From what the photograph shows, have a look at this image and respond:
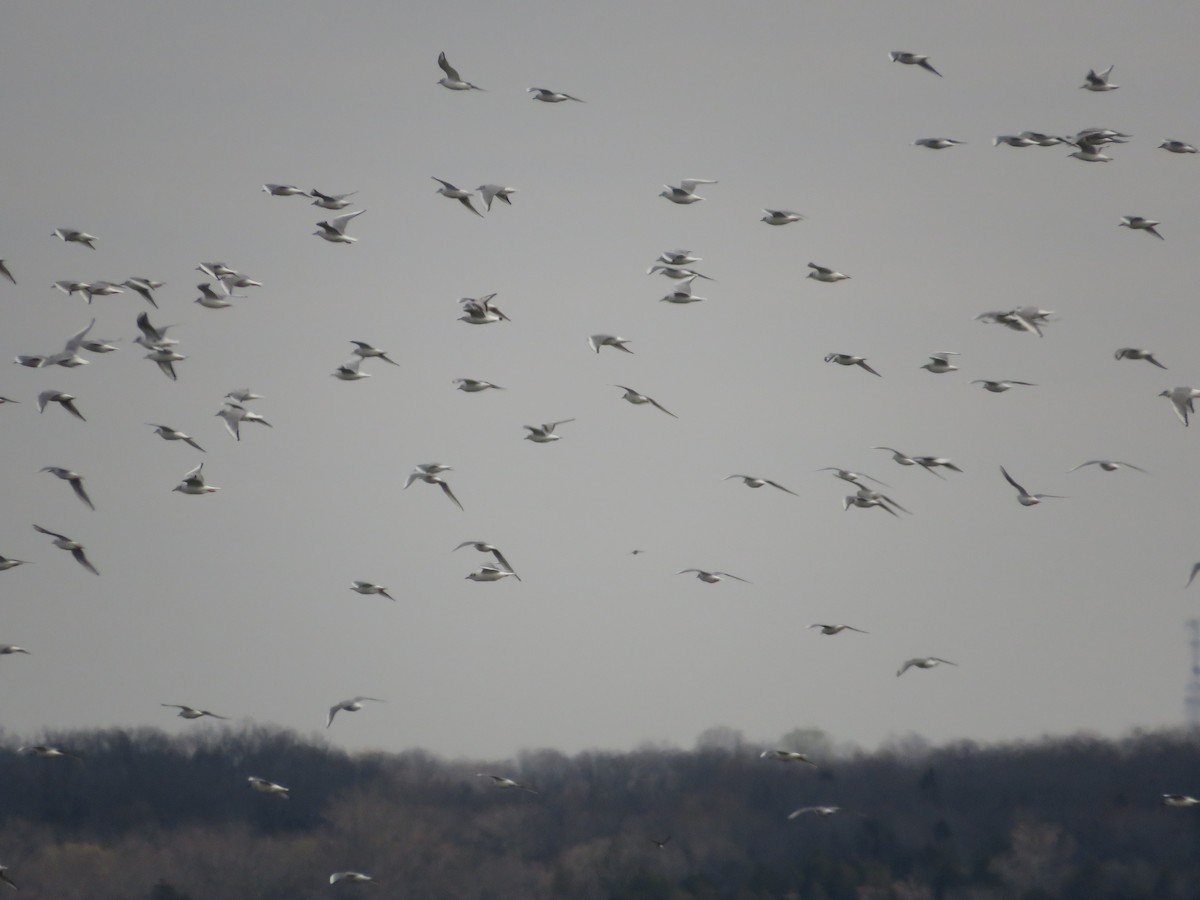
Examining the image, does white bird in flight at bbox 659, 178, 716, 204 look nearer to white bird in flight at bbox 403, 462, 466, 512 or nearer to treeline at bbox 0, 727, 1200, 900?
white bird in flight at bbox 403, 462, 466, 512

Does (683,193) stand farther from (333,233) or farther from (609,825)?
(609,825)

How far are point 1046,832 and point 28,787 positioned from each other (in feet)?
255

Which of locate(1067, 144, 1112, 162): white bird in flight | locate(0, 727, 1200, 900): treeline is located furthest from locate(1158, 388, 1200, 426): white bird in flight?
locate(0, 727, 1200, 900): treeline

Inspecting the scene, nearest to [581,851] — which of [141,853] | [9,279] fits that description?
[141,853]

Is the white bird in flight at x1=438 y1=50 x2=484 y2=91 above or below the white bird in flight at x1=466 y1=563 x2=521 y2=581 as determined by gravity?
above

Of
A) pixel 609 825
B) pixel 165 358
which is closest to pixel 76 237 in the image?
pixel 165 358

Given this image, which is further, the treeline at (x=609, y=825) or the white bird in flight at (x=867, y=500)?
the treeline at (x=609, y=825)

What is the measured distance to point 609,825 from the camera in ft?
559

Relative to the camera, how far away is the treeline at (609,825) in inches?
5522

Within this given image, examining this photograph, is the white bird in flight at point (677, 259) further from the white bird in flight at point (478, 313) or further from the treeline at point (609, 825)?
the treeline at point (609, 825)

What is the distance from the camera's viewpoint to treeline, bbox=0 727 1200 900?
460ft

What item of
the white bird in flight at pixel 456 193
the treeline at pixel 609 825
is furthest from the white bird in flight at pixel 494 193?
the treeline at pixel 609 825

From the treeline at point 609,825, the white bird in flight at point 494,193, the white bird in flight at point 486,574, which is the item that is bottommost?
the treeline at point 609,825

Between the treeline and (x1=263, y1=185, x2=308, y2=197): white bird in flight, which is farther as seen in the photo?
the treeline
